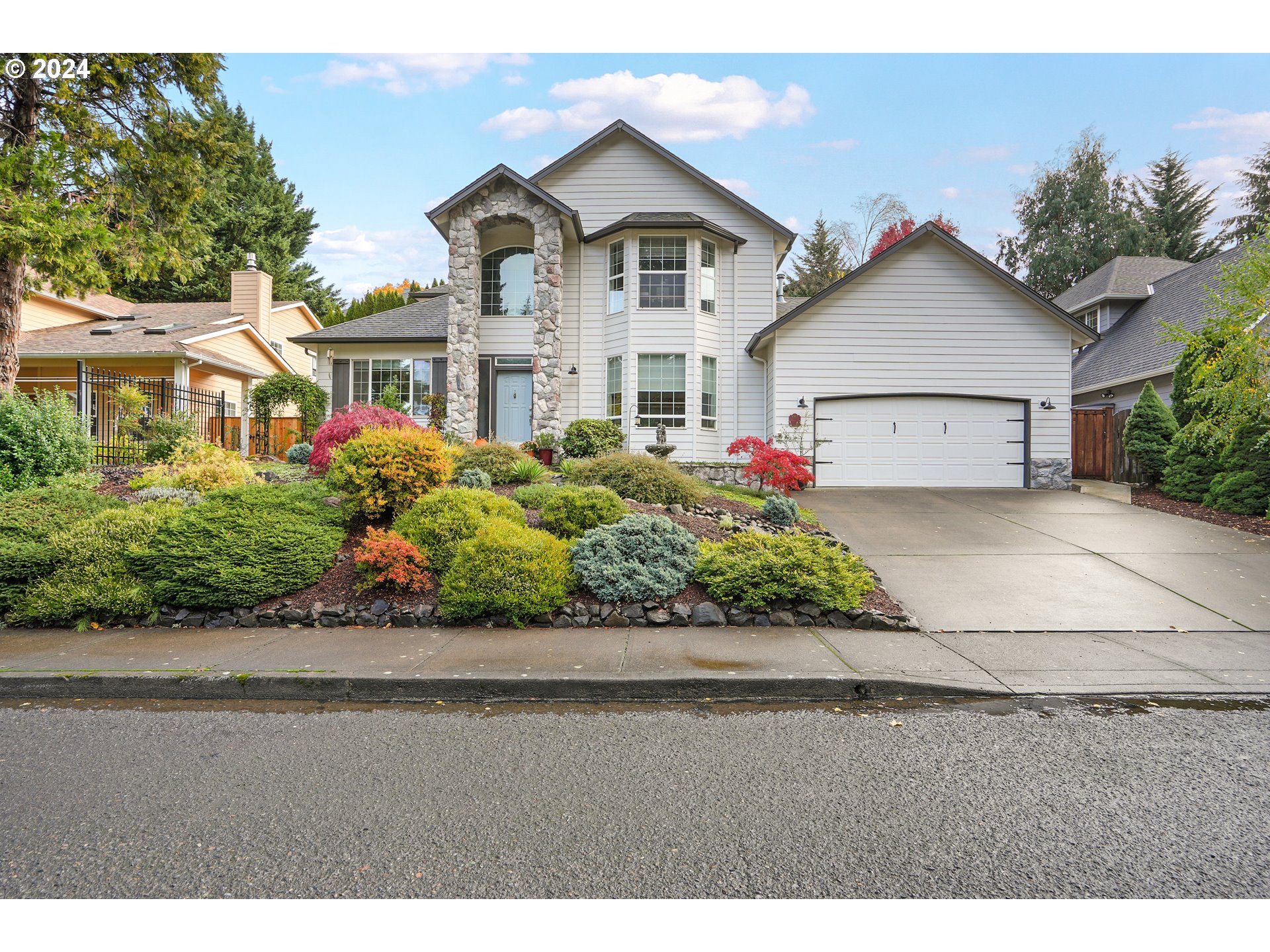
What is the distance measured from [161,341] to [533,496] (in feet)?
51.3

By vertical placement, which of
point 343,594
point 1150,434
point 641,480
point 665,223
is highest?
point 665,223

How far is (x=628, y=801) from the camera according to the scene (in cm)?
302

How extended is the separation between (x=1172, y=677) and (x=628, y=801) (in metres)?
4.16

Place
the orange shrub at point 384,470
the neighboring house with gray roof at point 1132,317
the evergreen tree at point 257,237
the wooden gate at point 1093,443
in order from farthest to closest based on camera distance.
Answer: the evergreen tree at point 257,237 < the neighboring house with gray roof at point 1132,317 < the wooden gate at point 1093,443 < the orange shrub at point 384,470

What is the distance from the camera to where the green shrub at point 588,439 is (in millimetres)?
13598

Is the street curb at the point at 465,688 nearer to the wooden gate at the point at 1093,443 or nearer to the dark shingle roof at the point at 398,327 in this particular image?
the dark shingle roof at the point at 398,327

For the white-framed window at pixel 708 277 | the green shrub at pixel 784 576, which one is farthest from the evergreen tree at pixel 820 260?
the green shrub at pixel 784 576

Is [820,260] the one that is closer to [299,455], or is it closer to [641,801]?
[299,455]

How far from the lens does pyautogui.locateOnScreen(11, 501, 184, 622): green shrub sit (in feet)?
19.5

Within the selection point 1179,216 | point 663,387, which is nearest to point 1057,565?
point 663,387

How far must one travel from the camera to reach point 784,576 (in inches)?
243

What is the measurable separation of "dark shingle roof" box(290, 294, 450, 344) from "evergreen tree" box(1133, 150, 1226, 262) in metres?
33.8

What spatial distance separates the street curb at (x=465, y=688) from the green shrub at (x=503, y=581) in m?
1.39

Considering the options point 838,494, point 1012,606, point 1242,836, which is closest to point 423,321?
point 838,494
